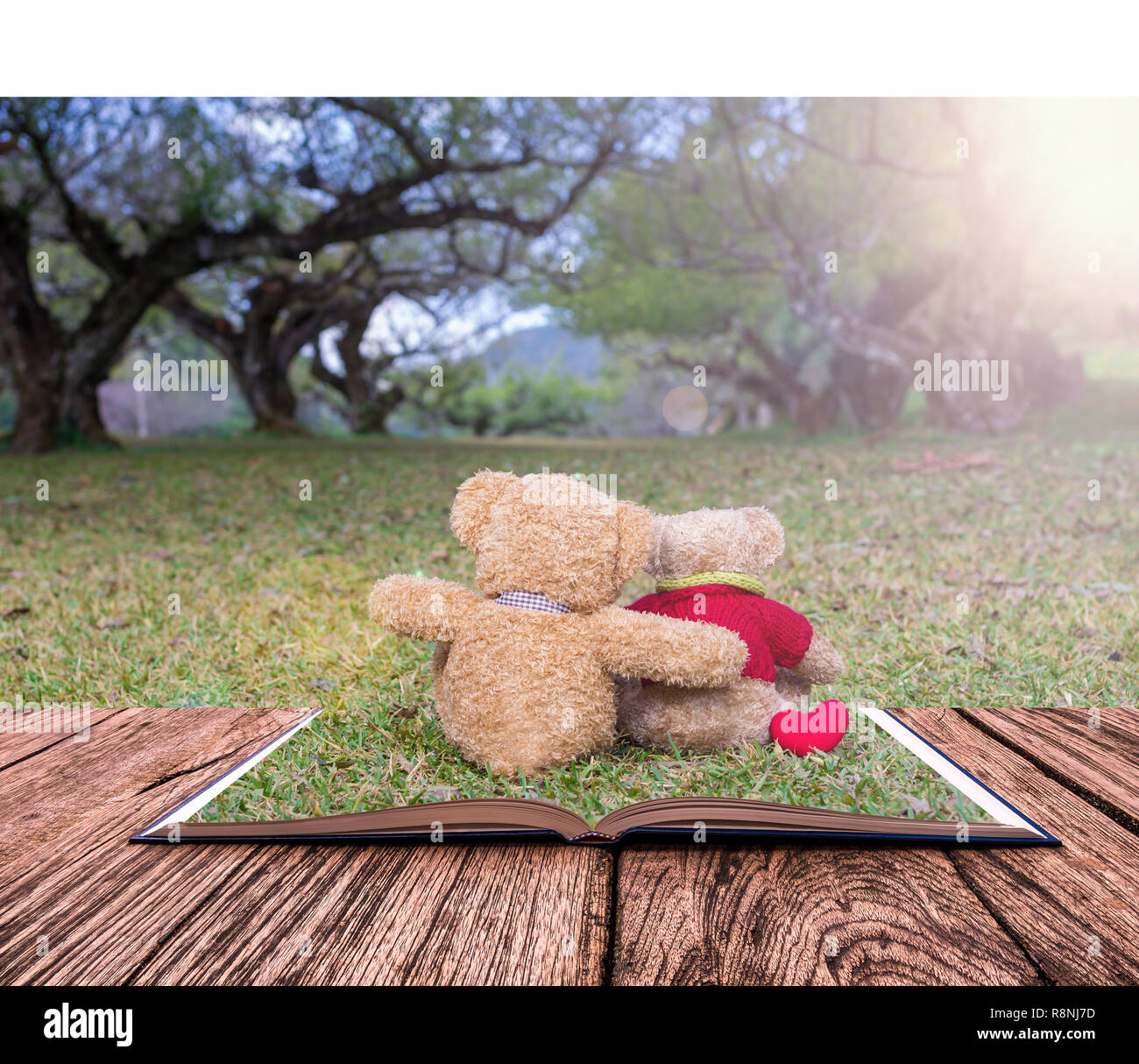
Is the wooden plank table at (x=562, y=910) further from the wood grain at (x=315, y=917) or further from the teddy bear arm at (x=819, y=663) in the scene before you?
the teddy bear arm at (x=819, y=663)

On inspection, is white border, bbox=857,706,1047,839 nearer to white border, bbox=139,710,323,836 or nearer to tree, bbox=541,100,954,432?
white border, bbox=139,710,323,836

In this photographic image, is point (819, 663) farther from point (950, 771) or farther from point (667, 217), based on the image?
point (667, 217)

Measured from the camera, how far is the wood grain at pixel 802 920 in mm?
833

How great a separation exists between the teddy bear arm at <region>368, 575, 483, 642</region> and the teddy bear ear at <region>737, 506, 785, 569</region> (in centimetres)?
50

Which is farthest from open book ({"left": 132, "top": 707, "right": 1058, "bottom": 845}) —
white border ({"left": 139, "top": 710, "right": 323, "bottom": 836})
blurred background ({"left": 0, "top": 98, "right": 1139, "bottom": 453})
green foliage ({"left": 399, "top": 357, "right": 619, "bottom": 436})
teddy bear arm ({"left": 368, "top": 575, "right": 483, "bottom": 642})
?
green foliage ({"left": 399, "top": 357, "right": 619, "bottom": 436})

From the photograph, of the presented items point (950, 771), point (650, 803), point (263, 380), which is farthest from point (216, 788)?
point (263, 380)

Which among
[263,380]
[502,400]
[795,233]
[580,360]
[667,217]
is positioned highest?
[667,217]

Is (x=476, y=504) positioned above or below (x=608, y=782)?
above

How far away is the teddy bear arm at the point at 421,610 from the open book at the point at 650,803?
23cm

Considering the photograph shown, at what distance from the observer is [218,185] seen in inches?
278

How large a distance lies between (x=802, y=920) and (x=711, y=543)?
0.67m

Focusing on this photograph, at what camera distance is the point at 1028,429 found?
7898mm

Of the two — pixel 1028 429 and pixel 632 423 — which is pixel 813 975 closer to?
pixel 1028 429
